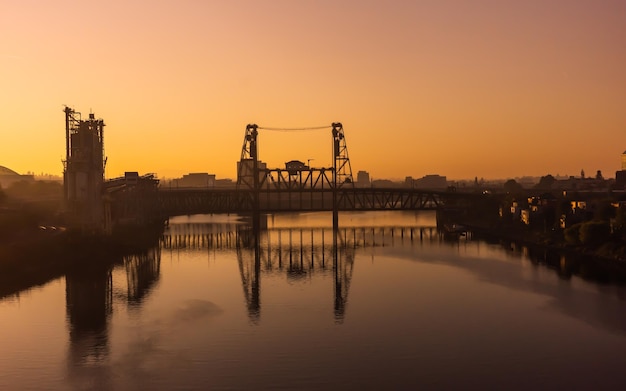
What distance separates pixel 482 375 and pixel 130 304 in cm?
2570

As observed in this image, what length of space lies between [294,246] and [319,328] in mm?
45093

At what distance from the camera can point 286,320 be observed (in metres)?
38.4

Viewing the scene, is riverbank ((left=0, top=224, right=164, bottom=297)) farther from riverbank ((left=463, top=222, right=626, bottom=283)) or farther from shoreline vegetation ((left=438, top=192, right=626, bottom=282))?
shoreline vegetation ((left=438, top=192, right=626, bottom=282))

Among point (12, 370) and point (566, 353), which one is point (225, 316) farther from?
point (566, 353)

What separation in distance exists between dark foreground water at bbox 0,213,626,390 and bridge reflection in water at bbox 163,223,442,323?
0.53m

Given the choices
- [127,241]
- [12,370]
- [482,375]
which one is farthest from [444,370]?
[127,241]

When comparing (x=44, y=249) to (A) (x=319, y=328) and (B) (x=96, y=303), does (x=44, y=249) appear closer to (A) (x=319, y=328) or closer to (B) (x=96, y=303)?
(B) (x=96, y=303)

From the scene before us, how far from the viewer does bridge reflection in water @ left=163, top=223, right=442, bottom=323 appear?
5259 cm

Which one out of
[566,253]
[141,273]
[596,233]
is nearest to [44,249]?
[141,273]

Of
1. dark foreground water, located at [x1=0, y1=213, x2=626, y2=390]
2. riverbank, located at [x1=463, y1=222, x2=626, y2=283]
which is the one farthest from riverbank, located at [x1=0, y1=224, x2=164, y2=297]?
riverbank, located at [x1=463, y1=222, x2=626, y2=283]

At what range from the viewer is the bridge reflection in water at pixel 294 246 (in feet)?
173

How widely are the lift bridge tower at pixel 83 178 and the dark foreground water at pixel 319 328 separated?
12.5 m

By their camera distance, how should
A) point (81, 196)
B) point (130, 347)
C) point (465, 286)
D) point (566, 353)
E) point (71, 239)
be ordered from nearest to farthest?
point (566, 353)
point (130, 347)
point (465, 286)
point (71, 239)
point (81, 196)

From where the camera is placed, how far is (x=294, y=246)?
266 ft
